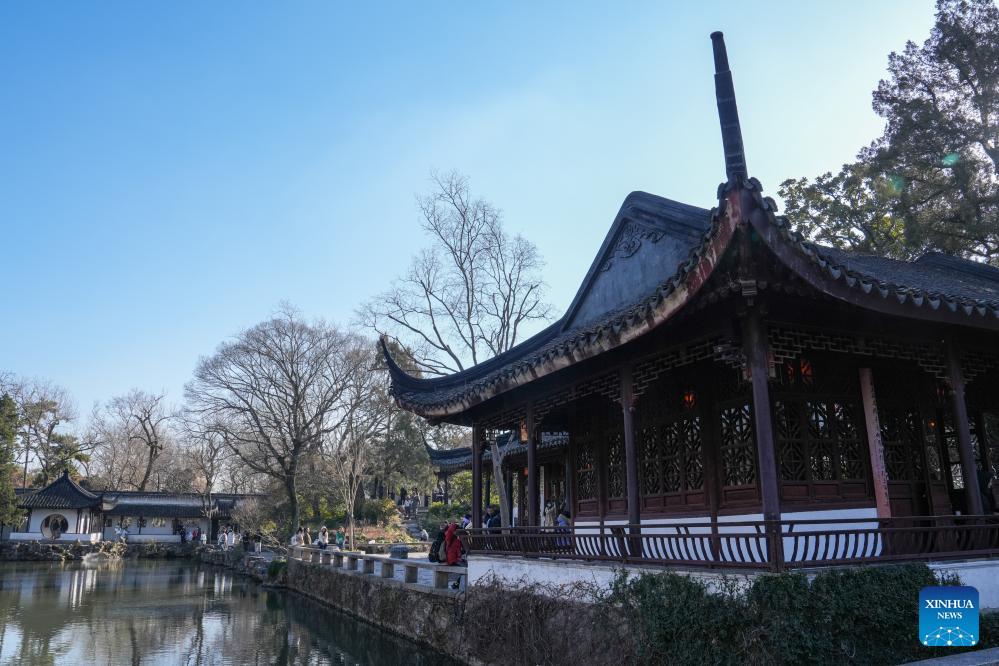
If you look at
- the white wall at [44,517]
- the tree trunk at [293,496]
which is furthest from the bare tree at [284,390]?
the white wall at [44,517]

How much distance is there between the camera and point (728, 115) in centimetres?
580

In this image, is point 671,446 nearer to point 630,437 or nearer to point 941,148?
point 630,437

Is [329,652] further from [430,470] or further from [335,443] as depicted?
[430,470]

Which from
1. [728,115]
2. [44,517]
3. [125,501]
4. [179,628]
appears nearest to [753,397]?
[728,115]

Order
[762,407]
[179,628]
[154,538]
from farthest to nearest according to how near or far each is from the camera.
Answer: [154,538]
[179,628]
[762,407]

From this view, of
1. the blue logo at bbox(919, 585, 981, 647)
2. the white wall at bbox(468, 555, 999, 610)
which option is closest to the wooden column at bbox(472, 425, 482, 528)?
the white wall at bbox(468, 555, 999, 610)

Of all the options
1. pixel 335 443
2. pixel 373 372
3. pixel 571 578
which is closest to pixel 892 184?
pixel 571 578

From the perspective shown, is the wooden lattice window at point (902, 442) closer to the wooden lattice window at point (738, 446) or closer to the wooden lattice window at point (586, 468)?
the wooden lattice window at point (738, 446)

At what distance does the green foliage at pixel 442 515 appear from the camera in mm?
32844

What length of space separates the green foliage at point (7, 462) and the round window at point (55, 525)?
37.3ft

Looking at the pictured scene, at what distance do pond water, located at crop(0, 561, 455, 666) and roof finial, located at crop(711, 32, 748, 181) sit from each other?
8.19 meters

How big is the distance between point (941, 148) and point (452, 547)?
1628cm

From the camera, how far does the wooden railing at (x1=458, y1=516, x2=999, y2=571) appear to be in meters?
→ 5.71

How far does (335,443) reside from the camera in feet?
106
